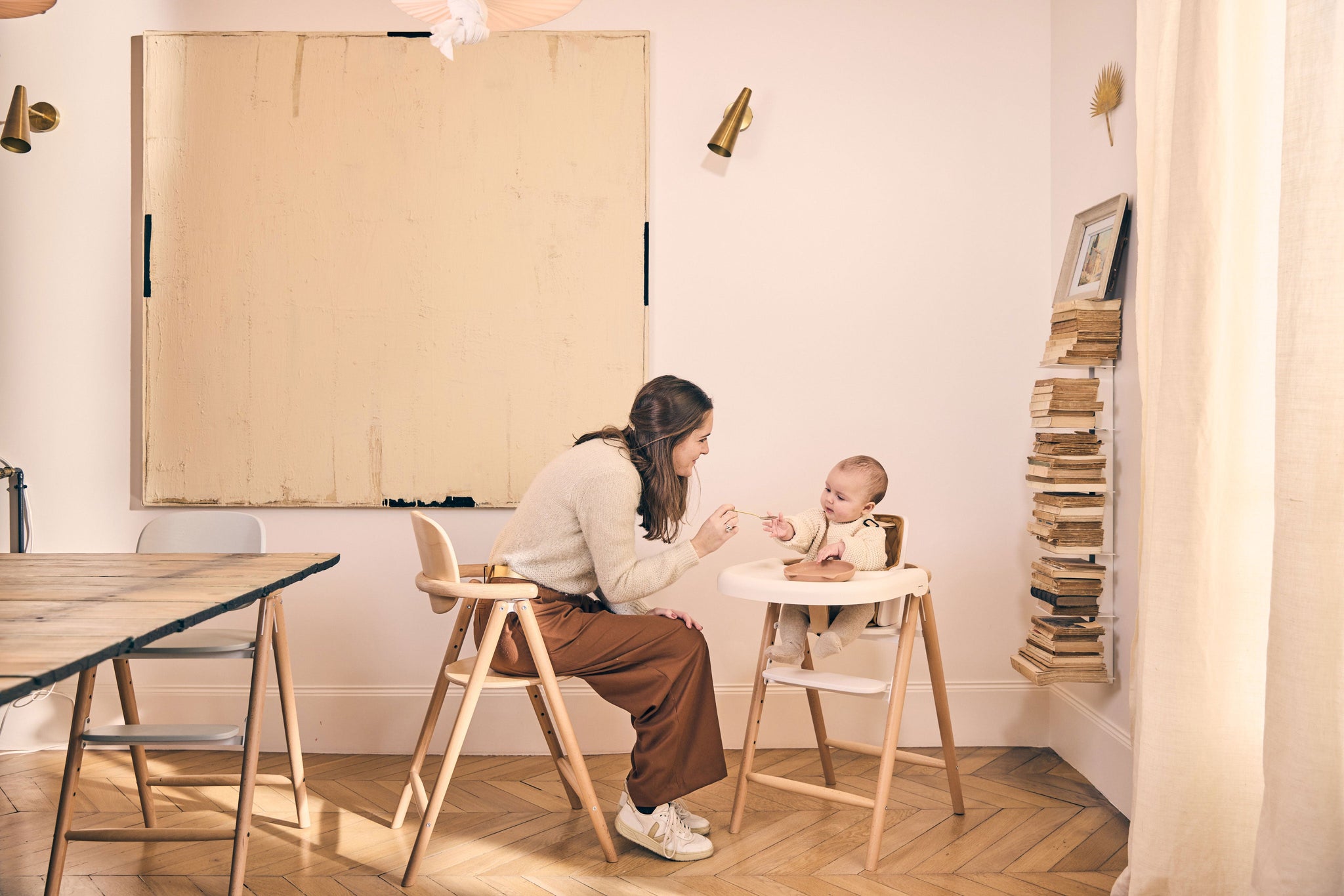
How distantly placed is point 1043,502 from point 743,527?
1.02m

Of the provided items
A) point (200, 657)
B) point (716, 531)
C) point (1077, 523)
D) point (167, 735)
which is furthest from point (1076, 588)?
point (200, 657)

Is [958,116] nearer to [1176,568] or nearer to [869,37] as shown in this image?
[869,37]

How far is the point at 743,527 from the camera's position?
10.7 feet

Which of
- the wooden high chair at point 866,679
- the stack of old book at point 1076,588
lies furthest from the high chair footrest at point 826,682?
the stack of old book at point 1076,588

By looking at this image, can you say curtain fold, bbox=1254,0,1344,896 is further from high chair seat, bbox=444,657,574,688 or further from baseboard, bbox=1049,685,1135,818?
high chair seat, bbox=444,657,574,688

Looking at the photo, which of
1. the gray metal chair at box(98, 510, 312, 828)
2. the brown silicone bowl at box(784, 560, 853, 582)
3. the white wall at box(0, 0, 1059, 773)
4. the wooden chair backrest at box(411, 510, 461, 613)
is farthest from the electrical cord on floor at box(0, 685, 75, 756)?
the brown silicone bowl at box(784, 560, 853, 582)

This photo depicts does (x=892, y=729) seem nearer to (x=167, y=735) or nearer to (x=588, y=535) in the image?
(x=588, y=535)

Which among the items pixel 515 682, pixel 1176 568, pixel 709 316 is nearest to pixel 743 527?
pixel 709 316

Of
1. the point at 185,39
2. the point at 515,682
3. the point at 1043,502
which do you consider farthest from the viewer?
the point at 185,39

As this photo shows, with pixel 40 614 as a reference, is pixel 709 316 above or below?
above

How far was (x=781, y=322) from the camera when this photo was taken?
3.25m

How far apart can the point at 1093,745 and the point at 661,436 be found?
1.74 metres

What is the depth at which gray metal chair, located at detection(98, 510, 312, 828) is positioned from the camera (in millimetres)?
1941

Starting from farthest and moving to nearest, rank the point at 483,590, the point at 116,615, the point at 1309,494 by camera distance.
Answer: the point at 483,590 → the point at 116,615 → the point at 1309,494
